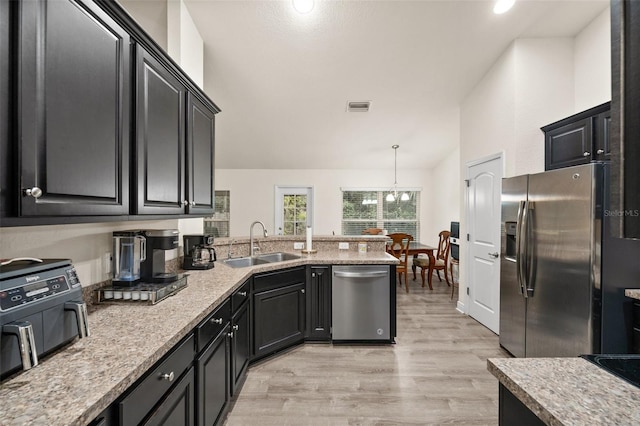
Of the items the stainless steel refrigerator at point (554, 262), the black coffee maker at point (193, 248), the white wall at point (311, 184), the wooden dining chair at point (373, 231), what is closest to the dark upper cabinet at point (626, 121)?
the stainless steel refrigerator at point (554, 262)

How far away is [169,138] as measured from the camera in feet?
5.61

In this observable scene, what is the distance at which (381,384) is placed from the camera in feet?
7.49

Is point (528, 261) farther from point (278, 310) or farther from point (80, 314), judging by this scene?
point (80, 314)

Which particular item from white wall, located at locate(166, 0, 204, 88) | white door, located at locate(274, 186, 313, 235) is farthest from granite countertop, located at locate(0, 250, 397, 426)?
white door, located at locate(274, 186, 313, 235)

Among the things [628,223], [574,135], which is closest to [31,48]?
[628,223]

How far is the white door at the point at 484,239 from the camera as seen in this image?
10.6 ft

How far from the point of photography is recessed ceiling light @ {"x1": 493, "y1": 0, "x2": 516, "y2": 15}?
98.4 inches

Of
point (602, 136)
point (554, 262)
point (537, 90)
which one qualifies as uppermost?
point (537, 90)

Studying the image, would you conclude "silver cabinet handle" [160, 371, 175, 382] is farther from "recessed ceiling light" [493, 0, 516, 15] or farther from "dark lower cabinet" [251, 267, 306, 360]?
"recessed ceiling light" [493, 0, 516, 15]

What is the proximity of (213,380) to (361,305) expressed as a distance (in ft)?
5.51

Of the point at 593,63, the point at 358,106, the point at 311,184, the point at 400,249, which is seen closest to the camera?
the point at 593,63

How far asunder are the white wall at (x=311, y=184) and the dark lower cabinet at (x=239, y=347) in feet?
14.3

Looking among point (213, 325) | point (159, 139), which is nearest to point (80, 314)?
point (213, 325)

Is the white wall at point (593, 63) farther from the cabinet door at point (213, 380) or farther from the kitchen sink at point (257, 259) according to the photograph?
the cabinet door at point (213, 380)
